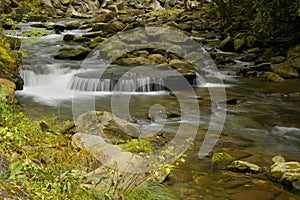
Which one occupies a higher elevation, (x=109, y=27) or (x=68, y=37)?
(x=109, y=27)

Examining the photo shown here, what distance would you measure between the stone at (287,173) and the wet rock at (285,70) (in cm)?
801

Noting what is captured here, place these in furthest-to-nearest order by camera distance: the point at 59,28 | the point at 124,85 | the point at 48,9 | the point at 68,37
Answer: the point at 48,9
the point at 59,28
the point at 68,37
the point at 124,85

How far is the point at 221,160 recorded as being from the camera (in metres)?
5.05

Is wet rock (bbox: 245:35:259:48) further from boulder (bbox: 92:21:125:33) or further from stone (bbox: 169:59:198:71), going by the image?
boulder (bbox: 92:21:125:33)

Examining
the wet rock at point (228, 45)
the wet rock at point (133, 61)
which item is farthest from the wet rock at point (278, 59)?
the wet rock at point (133, 61)

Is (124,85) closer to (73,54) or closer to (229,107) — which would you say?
(229,107)

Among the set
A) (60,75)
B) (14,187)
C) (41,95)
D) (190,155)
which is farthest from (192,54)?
(14,187)

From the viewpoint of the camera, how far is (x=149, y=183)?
130 inches

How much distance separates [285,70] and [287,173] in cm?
869

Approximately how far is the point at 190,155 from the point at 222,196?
1323 mm

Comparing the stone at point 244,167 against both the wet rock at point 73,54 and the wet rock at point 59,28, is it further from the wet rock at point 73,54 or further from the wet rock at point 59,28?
the wet rock at point 59,28

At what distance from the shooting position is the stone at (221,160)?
4992mm

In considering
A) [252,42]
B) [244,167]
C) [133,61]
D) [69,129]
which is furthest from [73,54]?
[244,167]

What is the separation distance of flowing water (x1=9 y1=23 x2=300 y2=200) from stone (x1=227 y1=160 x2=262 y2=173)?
0.13 metres
